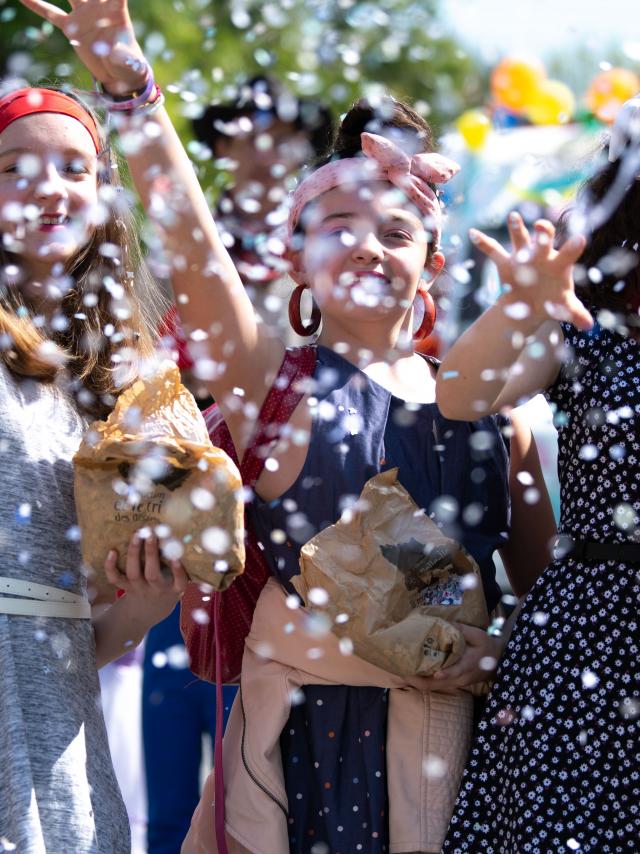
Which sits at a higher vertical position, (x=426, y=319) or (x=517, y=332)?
(x=517, y=332)

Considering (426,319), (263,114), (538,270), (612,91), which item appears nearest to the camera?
(538,270)

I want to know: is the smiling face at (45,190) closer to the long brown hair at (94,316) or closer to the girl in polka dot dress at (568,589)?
the long brown hair at (94,316)

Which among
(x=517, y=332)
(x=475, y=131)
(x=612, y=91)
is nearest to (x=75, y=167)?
(x=517, y=332)

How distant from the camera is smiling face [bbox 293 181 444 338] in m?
2.28

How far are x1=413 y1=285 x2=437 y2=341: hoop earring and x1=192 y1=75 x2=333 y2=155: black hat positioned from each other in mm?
1089

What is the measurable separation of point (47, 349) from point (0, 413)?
0.17 meters

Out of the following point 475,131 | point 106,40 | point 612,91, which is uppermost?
point 106,40

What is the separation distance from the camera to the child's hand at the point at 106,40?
1.97 metres

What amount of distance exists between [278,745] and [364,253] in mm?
855

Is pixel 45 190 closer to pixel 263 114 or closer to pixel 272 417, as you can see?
pixel 272 417

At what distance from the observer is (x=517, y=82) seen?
772cm

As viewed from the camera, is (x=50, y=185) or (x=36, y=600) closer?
(x=36, y=600)

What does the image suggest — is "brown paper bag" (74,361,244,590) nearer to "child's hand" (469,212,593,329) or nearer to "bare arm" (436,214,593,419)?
"bare arm" (436,214,593,419)

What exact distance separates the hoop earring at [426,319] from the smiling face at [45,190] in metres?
0.65
